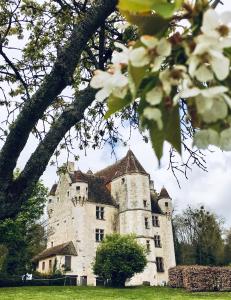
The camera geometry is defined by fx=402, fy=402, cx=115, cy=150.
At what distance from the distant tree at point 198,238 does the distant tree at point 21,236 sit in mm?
25700

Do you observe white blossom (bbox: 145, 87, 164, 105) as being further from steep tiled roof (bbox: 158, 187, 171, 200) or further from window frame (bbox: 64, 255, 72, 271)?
steep tiled roof (bbox: 158, 187, 171, 200)

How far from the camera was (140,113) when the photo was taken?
1108mm

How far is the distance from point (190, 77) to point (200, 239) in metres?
66.6

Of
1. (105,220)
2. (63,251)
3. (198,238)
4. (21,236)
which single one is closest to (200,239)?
(198,238)

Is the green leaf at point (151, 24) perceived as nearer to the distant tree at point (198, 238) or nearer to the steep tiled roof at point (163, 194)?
Result: the steep tiled roof at point (163, 194)

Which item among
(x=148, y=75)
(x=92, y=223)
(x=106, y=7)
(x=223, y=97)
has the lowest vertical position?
(x=223, y=97)

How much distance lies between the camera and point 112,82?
3.30ft

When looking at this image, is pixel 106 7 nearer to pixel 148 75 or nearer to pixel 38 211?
pixel 148 75


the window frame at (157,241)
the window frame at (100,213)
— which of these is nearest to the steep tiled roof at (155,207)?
the window frame at (157,241)

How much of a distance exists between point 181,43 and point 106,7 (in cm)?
422

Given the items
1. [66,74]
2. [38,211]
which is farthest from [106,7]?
[38,211]

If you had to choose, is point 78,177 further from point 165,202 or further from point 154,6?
point 154,6

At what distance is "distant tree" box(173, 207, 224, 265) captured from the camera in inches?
2377

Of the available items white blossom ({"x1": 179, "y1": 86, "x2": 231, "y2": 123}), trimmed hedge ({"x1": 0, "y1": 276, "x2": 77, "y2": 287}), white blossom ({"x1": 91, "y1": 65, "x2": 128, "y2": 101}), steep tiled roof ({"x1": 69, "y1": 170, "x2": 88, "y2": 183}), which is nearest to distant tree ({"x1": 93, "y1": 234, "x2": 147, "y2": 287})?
trimmed hedge ({"x1": 0, "y1": 276, "x2": 77, "y2": 287})
